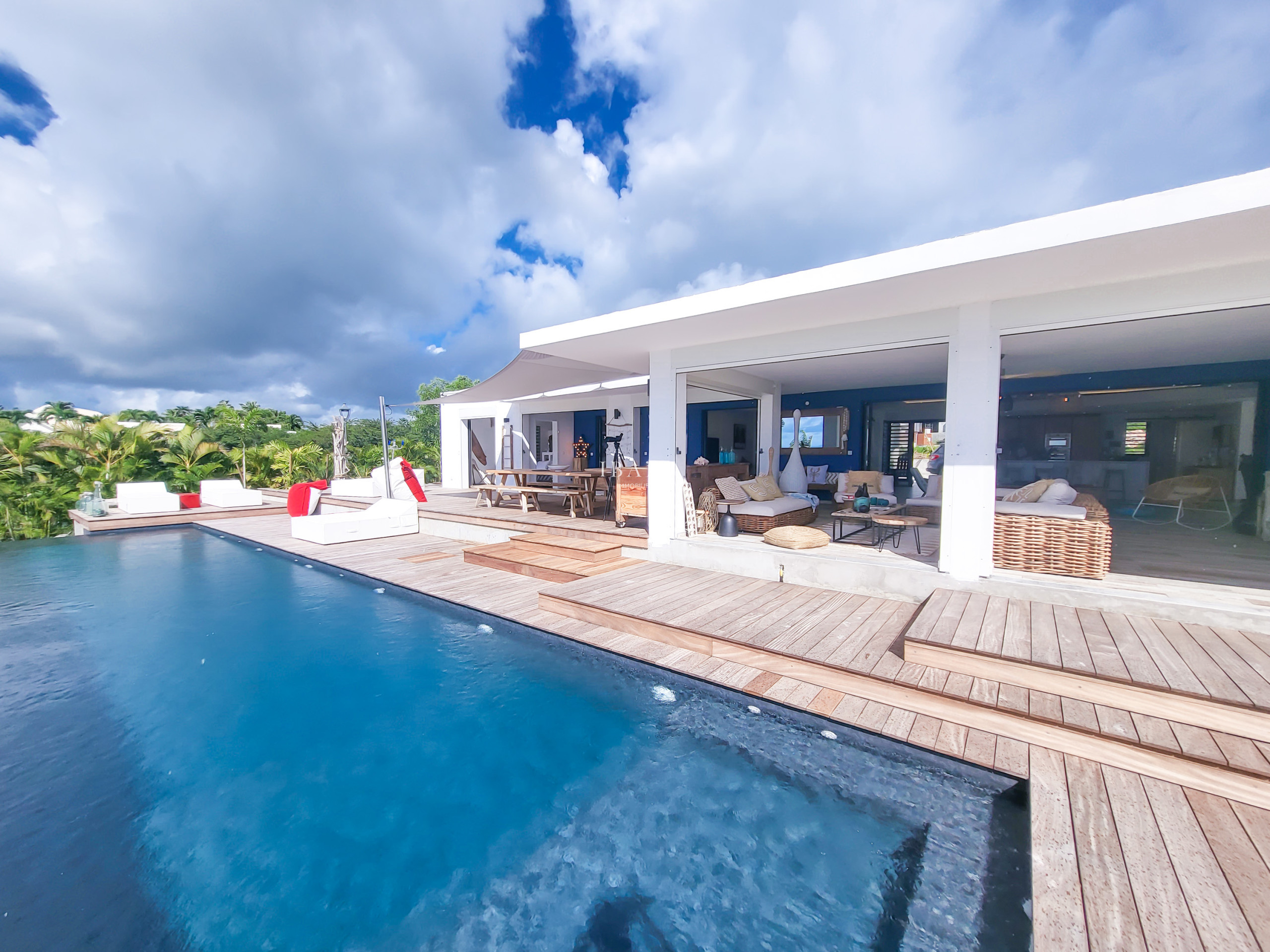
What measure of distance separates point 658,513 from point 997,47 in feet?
33.9

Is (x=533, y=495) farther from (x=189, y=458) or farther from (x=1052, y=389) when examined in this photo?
(x=189, y=458)

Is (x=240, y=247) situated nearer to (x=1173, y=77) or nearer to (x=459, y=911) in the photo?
(x=459, y=911)

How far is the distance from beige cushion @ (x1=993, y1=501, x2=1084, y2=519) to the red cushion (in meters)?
10.5

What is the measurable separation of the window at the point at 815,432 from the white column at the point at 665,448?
5145mm

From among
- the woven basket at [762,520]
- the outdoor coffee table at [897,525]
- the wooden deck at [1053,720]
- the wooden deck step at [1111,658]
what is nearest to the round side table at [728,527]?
the woven basket at [762,520]

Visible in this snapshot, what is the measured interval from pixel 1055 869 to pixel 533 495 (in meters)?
9.34

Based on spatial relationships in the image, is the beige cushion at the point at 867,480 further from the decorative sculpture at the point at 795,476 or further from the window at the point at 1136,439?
the window at the point at 1136,439

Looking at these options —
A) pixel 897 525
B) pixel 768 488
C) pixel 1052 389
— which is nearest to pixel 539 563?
pixel 768 488

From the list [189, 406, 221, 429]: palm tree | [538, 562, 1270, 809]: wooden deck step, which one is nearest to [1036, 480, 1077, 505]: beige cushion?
[538, 562, 1270, 809]: wooden deck step

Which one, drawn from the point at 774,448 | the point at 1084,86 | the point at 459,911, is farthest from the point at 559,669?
the point at 1084,86

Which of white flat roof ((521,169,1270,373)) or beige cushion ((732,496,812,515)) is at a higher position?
white flat roof ((521,169,1270,373))

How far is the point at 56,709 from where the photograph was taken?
361cm

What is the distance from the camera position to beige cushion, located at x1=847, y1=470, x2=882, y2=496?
9.07 meters

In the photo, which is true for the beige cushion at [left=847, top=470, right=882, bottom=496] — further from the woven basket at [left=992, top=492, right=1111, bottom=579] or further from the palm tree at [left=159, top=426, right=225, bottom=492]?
the palm tree at [left=159, top=426, right=225, bottom=492]
